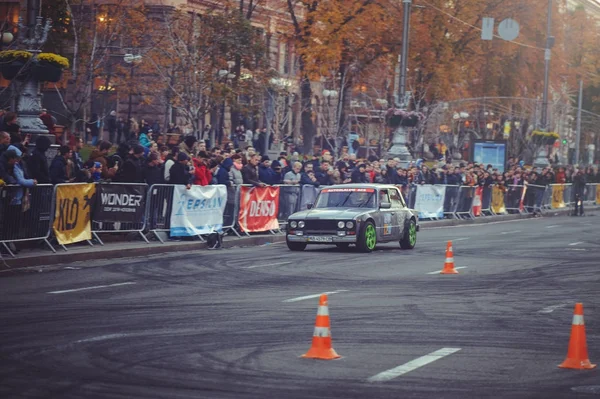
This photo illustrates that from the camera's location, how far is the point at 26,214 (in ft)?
64.4

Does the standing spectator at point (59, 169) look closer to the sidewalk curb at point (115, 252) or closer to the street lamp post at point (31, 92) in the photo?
the sidewalk curb at point (115, 252)

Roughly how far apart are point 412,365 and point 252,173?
1803 centimetres

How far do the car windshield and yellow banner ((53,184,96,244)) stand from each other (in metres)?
5.83

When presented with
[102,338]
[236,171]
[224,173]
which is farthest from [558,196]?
[102,338]

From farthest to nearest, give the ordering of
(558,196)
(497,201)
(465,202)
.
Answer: (558,196) → (497,201) → (465,202)

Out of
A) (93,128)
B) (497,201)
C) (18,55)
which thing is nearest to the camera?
(18,55)

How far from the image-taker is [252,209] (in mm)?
28391

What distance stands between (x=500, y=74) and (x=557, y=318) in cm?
4908

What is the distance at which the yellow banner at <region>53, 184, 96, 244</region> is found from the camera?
20641mm

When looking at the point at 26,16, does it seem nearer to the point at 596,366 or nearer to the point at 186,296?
the point at 186,296

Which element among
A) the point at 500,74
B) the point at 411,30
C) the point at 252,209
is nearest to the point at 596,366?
the point at 252,209

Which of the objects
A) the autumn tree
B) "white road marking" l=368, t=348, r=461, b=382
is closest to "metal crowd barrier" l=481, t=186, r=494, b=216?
the autumn tree

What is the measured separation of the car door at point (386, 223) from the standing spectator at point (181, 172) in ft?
12.9

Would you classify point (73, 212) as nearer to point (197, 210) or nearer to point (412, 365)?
point (197, 210)
